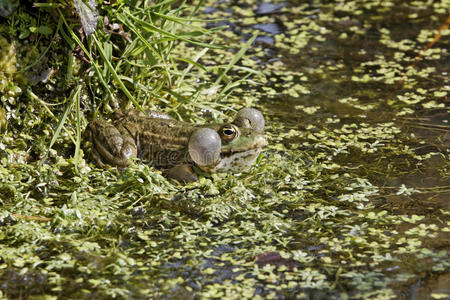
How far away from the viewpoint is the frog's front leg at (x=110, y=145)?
480cm

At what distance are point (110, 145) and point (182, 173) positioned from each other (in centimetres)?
55

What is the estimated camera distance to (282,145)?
5352 millimetres

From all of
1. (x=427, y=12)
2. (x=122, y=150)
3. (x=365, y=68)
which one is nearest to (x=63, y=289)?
(x=122, y=150)

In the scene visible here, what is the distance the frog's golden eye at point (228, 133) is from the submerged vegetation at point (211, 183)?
0.88 ft

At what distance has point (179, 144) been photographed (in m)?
4.91

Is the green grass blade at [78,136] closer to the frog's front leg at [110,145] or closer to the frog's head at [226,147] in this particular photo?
the frog's front leg at [110,145]

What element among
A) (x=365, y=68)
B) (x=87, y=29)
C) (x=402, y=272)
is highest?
(x=87, y=29)

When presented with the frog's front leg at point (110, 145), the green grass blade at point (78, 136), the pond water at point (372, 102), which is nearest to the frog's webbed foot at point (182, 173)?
the frog's front leg at point (110, 145)

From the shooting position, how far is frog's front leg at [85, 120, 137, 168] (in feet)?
15.8

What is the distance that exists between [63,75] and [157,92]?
2.65 feet

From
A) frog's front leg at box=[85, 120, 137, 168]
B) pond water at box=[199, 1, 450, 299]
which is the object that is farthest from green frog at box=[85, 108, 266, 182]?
pond water at box=[199, 1, 450, 299]

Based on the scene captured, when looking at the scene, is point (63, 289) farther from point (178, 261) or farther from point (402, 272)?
point (402, 272)

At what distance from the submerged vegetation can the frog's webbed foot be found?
76 mm

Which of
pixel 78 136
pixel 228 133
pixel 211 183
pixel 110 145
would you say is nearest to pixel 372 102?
pixel 228 133
